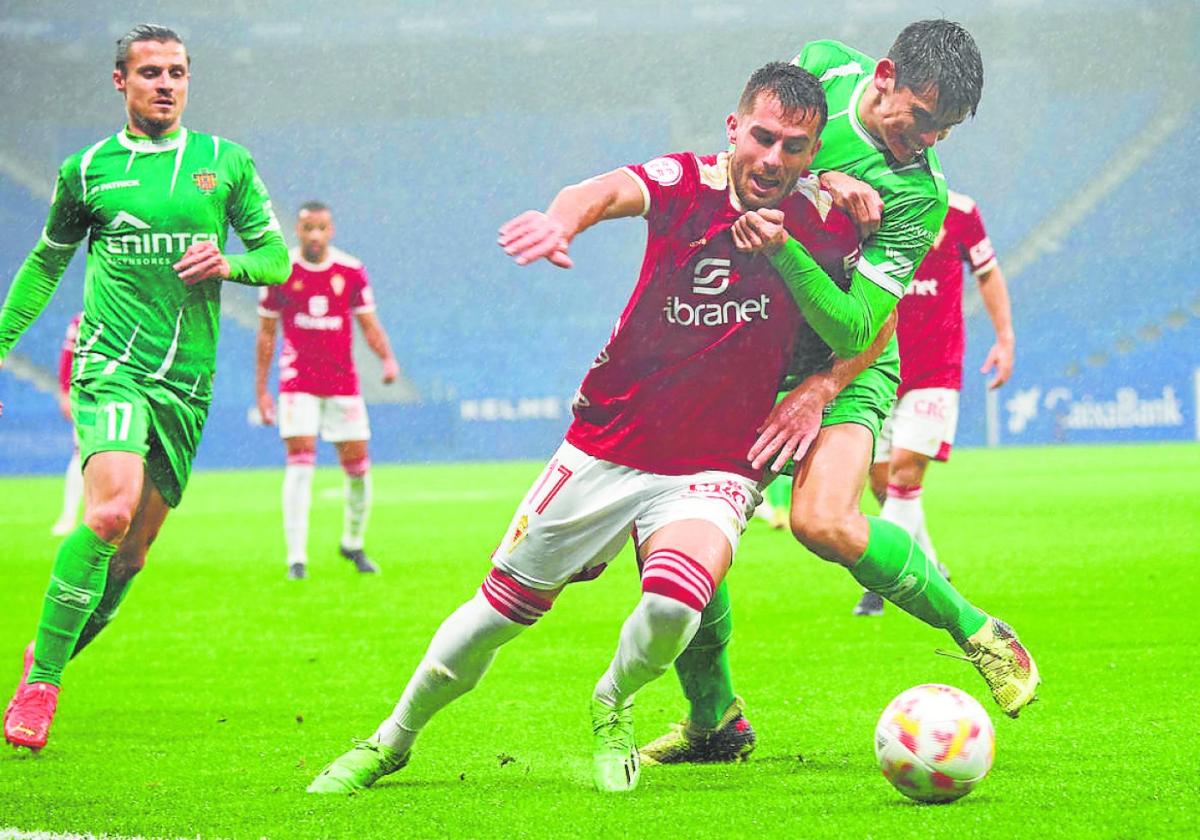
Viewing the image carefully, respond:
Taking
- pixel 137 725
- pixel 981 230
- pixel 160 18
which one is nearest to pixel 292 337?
pixel 981 230

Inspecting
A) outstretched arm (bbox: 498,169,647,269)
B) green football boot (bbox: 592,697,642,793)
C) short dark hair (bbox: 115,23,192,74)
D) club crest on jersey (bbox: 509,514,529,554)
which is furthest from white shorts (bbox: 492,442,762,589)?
short dark hair (bbox: 115,23,192,74)

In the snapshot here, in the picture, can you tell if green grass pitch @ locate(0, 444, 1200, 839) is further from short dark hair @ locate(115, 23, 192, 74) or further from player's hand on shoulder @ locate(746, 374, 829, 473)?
short dark hair @ locate(115, 23, 192, 74)

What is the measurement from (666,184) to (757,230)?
A: 1.04 ft

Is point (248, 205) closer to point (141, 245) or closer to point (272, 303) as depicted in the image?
point (141, 245)

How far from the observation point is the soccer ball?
3.51m

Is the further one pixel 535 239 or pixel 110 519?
pixel 110 519

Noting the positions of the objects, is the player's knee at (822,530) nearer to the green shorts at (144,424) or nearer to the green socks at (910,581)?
the green socks at (910,581)

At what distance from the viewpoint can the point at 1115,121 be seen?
2977 cm

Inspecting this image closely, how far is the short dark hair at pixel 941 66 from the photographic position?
405 cm

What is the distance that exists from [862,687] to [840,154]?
1.94 metres

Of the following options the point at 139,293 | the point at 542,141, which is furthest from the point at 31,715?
the point at 542,141

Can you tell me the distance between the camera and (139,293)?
4.96 m

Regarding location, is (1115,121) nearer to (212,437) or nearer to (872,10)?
(872,10)

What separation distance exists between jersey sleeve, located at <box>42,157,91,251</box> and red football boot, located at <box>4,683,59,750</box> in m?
1.42
